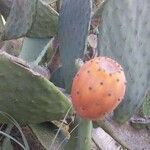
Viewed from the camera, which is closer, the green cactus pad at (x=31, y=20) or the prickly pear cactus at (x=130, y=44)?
the prickly pear cactus at (x=130, y=44)

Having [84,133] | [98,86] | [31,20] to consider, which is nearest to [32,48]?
[31,20]

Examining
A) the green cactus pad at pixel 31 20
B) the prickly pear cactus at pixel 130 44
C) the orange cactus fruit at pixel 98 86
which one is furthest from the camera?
A: the green cactus pad at pixel 31 20

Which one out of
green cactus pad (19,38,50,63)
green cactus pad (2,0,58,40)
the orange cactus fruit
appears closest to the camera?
the orange cactus fruit

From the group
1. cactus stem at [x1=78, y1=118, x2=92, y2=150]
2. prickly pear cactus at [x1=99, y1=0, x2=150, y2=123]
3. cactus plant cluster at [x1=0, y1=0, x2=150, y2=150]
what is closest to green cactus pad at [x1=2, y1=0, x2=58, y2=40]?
cactus plant cluster at [x1=0, y1=0, x2=150, y2=150]

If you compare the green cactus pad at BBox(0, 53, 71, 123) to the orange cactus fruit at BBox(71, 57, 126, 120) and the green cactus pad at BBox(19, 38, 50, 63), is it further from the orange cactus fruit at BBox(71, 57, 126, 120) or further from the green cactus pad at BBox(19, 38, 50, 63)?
the green cactus pad at BBox(19, 38, 50, 63)

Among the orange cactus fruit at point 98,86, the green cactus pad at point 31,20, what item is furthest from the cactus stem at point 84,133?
the green cactus pad at point 31,20

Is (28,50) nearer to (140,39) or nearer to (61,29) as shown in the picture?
(61,29)

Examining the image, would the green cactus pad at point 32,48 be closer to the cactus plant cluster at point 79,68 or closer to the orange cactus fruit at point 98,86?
the cactus plant cluster at point 79,68

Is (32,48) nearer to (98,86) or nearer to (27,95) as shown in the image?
(27,95)

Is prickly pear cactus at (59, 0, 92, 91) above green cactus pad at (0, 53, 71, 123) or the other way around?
above
